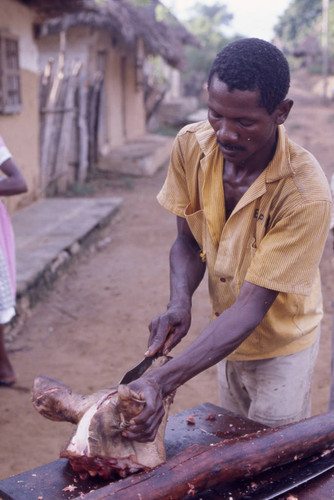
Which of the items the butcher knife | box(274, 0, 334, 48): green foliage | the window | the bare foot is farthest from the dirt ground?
box(274, 0, 334, 48): green foliage

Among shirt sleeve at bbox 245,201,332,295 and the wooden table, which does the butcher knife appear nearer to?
the wooden table

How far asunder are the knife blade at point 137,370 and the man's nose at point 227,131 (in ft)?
2.39

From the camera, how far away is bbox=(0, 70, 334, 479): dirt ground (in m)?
3.50

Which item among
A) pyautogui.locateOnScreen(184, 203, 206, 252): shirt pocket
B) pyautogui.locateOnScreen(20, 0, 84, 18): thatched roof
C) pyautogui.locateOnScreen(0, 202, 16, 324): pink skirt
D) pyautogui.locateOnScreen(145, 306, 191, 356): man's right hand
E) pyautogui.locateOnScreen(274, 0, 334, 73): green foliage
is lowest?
pyautogui.locateOnScreen(0, 202, 16, 324): pink skirt

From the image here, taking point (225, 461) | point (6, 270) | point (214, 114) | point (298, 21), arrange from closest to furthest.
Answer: point (225, 461), point (214, 114), point (6, 270), point (298, 21)

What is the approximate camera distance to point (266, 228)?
184 cm

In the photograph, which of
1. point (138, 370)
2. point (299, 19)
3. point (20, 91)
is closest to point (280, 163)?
point (138, 370)

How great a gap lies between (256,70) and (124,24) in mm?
10334

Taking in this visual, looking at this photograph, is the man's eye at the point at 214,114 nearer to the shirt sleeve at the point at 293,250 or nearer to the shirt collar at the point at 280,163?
the shirt collar at the point at 280,163

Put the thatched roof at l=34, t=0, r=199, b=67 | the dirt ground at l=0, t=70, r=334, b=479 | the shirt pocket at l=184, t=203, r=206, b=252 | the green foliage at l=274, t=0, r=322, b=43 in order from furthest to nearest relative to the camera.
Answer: the green foliage at l=274, t=0, r=322, b=43 < the thatched roof at l=34, t=0, r=199, b=67 < the dirt ground at l=0, t=70, r=334, b=479 < the shirt pocket at l=184, t=203, r=206, b=252

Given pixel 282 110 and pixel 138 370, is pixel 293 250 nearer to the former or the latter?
pixel 282 110

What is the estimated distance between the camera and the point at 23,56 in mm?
7453

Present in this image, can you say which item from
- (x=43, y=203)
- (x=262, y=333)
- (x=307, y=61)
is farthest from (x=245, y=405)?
(x=307, y=61)

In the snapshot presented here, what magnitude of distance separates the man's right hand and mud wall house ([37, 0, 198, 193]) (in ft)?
21.8
